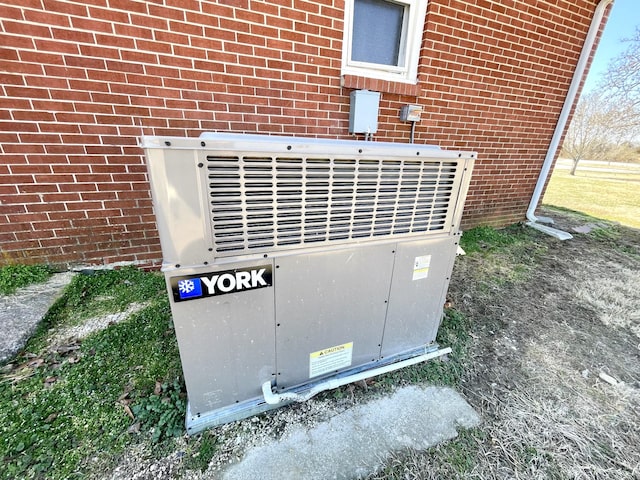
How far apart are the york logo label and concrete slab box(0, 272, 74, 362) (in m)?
1.48

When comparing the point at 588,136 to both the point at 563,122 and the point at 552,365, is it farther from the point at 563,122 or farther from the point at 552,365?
the point at 552,365

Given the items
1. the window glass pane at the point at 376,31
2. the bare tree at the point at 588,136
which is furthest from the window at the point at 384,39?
the bare tree at the point at 588,136

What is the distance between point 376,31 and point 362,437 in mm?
3341

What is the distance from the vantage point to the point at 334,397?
5.25 feet

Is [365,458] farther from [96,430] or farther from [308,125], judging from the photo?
[308,125]

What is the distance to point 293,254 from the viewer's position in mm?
1226

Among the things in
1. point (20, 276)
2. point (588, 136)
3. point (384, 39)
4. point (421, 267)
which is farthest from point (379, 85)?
point (588, 136)

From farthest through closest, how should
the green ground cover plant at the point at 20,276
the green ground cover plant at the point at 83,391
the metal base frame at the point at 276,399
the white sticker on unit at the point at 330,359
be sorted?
the green ground cover plant at the point at 20,276 → the white sticker on unit at the point at 330,359 → the metal base frame at the point at 276,399 → the green ground cover plant at the point at 83,391

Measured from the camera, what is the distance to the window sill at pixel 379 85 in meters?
2.65

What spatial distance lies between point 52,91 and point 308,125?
1.94 m

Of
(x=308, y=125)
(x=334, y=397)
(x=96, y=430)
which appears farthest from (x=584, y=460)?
(x=308, y=125)

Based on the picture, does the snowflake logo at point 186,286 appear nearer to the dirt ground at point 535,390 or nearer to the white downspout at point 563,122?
the dirt ground at point 535,390

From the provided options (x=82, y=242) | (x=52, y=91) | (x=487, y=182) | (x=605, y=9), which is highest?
(x=605, y=9)

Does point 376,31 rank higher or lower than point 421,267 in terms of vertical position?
higher
